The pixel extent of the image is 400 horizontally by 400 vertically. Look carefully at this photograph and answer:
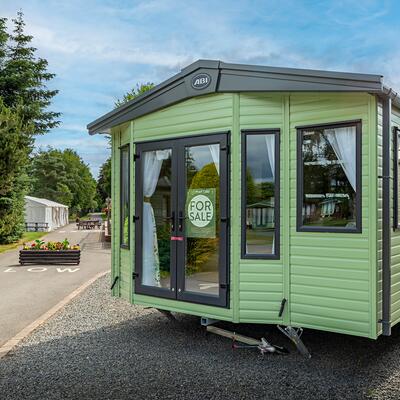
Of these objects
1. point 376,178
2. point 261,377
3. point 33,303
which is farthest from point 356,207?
point 33,303

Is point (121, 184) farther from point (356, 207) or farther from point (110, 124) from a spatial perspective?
point (356, 207)

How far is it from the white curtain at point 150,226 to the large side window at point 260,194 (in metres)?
1.30

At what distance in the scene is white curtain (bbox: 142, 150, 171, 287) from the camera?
19.6ft

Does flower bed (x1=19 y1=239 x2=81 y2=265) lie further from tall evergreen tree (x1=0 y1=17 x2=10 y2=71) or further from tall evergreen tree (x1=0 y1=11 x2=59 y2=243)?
tall evergreen tree (x1=0 y1=17 x2=10 y2=71)

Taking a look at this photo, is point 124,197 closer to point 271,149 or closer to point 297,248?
point 271,149

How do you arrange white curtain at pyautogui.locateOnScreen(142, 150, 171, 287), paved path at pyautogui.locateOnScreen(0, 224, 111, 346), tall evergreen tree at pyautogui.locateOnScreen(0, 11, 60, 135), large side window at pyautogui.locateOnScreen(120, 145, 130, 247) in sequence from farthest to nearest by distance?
tall evergreen tree at pyautogui.locateOnScreen(0, 11, 60, 135)
paved path at pyautogui.locateOnScreen(0, 224, 111, 346)
large side window at pyautogui.locateOnScreen(120, 145, 130, 247)
white curtain at pyautogui.locateOnScreen(142, 150, 171, 287)

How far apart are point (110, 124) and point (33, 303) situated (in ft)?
14.2

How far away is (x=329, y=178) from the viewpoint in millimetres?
4789

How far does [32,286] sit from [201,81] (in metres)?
7.63

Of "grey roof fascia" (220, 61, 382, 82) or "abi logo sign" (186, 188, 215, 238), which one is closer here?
"grey roof fascia" (220, 61, 382, 82)

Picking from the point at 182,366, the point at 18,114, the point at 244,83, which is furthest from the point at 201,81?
the point at 18,114

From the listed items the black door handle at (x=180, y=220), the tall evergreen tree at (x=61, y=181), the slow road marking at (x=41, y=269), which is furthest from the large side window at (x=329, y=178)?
the tall evergreen tree at (x=61, y=181)

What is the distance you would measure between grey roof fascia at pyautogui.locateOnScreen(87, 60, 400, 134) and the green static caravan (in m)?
0.01

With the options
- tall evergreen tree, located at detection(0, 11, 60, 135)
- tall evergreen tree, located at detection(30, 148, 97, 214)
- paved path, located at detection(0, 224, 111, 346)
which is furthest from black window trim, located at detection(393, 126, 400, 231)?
tall evergreen tree, located at detection(30, 148, 97, 214)
